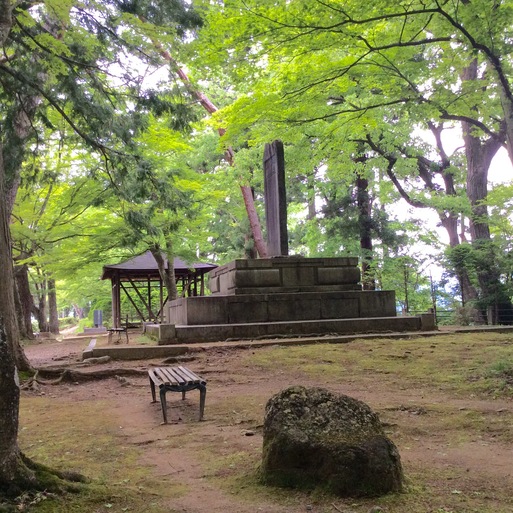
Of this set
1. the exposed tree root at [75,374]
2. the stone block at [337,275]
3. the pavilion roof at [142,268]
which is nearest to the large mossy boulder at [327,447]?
the exposed tree root at [75,374]

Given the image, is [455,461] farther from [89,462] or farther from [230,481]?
[89,462]

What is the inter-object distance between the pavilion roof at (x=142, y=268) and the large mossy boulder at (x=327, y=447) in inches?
696

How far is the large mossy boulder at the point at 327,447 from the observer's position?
271cm

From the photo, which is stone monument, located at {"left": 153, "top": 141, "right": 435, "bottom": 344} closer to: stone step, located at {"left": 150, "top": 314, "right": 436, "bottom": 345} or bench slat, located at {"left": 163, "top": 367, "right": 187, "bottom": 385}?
stone step, located at {"left": 150, "top": 314, "right": 436, "bottom": 345}

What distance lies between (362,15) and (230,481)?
6971 millimetres

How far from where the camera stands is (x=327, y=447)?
2773 millimetres

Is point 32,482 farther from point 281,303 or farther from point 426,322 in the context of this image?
point 426,322

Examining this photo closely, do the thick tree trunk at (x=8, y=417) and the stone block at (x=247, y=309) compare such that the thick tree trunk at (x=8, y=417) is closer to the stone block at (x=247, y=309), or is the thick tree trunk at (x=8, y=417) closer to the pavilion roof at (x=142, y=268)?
the stone block at (x=247, y=309)

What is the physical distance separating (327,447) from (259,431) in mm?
1896

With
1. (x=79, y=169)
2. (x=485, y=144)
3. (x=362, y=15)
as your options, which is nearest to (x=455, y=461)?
(x=362, y=15)

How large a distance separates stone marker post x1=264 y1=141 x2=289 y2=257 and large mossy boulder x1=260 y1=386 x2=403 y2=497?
385 inches

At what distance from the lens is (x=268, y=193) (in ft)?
44.6

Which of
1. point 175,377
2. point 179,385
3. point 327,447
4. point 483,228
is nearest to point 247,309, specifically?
point 175,377

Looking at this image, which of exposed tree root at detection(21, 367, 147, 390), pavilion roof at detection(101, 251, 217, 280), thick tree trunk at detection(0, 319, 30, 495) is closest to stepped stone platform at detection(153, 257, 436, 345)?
exposed tree root at detection(21, 367, 147, 390)
